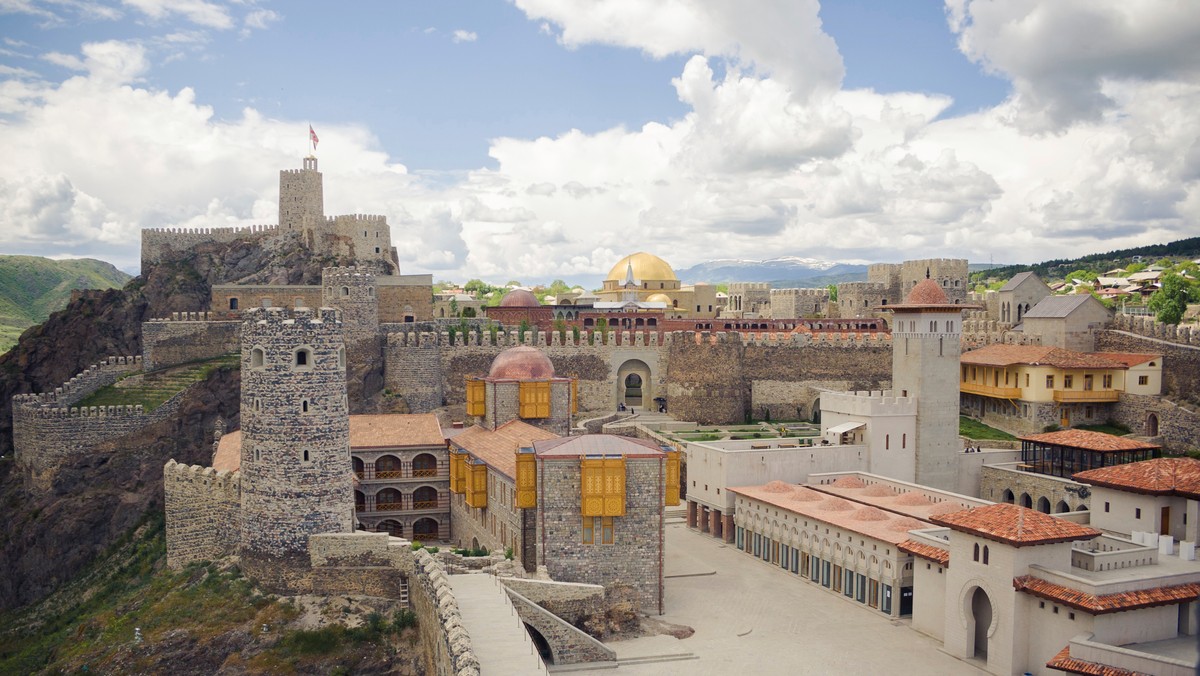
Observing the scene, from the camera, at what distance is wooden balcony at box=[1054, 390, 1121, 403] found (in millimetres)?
37469

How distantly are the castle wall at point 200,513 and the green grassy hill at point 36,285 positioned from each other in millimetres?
72880

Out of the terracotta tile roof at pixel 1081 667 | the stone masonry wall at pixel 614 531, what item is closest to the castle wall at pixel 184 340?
the stone masonry wall at pixel 614 531

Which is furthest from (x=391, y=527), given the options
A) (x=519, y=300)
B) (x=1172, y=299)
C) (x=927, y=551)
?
(x=1172, y=299)

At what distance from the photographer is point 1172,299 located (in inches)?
2067

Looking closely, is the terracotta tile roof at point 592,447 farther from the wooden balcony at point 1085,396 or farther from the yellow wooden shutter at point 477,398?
the wooden balcony at point 1085,396

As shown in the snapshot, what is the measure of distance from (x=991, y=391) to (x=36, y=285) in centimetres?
10580

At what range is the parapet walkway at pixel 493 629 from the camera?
16172 mm

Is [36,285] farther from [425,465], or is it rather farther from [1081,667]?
[1081,667]

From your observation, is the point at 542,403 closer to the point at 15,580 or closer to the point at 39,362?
the point at 15,580

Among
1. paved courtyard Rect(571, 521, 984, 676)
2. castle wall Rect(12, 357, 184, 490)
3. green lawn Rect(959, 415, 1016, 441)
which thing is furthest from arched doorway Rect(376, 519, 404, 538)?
green lawn Rect(959, 415, 1016, 441)

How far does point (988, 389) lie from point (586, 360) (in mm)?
16956

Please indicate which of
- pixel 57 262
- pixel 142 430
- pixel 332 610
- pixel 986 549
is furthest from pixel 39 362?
pixel 57 262

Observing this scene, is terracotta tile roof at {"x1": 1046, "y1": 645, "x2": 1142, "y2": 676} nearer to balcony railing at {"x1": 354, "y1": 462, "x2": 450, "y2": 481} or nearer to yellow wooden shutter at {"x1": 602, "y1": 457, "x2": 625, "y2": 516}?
yellow wooden shutter at {"x1": 602, "y1": 457, "x2": 625, "y2": 516}

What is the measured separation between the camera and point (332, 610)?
2048cm
